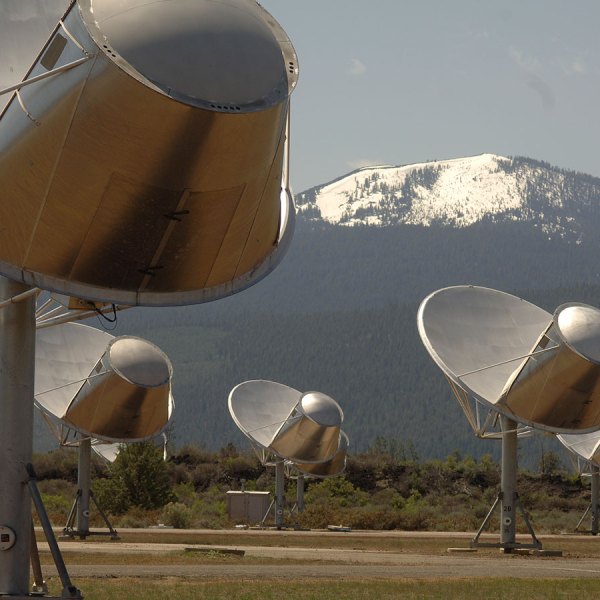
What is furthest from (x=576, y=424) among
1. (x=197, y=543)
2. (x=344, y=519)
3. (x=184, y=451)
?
(x=184, y=451)

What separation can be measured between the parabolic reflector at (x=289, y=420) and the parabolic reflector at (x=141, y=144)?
51.3 metres

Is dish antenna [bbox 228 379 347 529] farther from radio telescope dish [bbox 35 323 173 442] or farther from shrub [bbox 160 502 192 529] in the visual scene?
radio telescope dish [bbox 35 323 173 442]

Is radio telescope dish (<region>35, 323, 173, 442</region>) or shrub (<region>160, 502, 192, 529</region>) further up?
radio telescope dish (<region>35, 323, 173, 442</region>)

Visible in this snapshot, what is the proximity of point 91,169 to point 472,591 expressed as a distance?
14.0 m

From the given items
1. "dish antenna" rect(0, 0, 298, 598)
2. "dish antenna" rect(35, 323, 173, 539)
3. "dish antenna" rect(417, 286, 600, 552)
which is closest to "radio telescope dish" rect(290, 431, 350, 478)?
"dish antenna" rect(35, 323, 173, 539)

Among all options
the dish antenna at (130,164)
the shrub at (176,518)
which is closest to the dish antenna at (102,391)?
the shrub at (176,518)

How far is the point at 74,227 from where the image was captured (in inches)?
754

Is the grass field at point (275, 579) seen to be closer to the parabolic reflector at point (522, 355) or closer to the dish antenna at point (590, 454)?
the parabolic reflector at point (522, 355)

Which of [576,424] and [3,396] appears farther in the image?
[576,424]

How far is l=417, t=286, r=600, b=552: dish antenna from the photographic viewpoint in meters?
43.2

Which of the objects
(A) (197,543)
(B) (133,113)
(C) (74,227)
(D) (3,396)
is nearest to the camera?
(B) (133,113)

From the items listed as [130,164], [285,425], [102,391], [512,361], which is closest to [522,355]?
[512,361]

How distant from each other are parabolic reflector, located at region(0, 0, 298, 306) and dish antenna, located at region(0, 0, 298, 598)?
0.06 ft

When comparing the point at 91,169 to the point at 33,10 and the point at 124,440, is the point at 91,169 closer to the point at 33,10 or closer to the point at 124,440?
the point at 33,10
